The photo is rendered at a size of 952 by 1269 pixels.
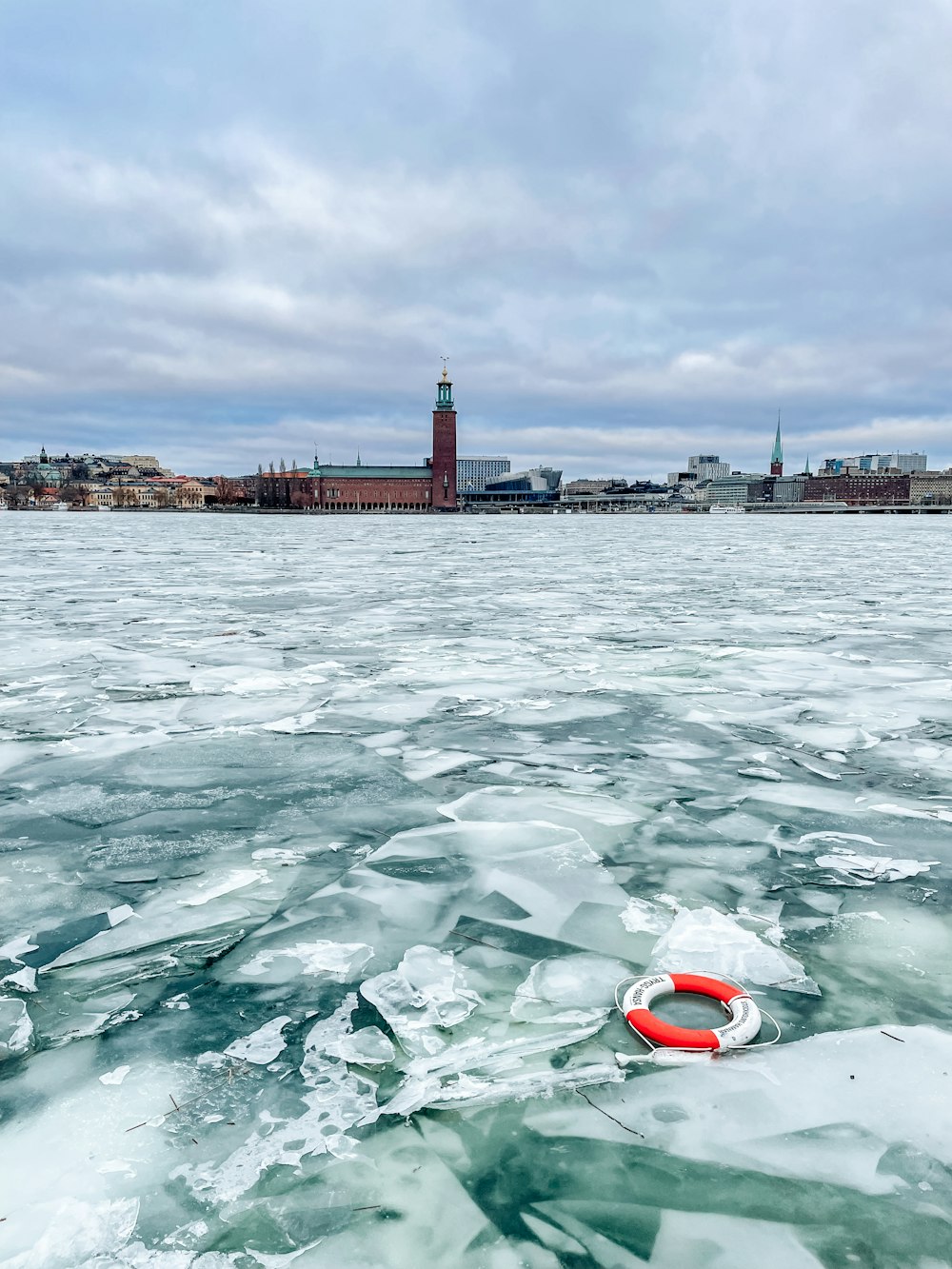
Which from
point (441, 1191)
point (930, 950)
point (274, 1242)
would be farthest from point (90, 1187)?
point (930, 950)

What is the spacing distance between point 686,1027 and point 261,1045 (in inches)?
46.5

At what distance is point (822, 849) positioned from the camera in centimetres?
345

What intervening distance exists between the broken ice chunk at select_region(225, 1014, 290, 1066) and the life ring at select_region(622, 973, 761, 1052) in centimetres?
97

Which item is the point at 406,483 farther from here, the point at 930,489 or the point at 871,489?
the point at 930,489

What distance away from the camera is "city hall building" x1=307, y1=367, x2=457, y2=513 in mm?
172250

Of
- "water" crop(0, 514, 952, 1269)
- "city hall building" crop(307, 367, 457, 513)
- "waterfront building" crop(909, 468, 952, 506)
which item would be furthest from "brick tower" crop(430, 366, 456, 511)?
"water" crop(0, 514, 952, 1269)

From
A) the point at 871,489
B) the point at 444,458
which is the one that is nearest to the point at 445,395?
the point at 444,458

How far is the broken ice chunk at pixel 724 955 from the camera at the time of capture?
8.43ft

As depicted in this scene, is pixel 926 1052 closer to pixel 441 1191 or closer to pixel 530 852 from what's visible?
pixel 441 1191

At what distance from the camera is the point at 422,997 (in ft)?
8.20

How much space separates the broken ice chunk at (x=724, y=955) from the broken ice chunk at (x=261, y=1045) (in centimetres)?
115

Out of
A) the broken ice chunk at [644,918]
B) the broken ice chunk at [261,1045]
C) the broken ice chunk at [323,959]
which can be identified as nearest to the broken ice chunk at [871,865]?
the broken ice chunk at [644,918]

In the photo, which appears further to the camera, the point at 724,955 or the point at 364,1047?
the point at 724,955

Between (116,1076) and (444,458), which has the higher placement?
(444,458)
